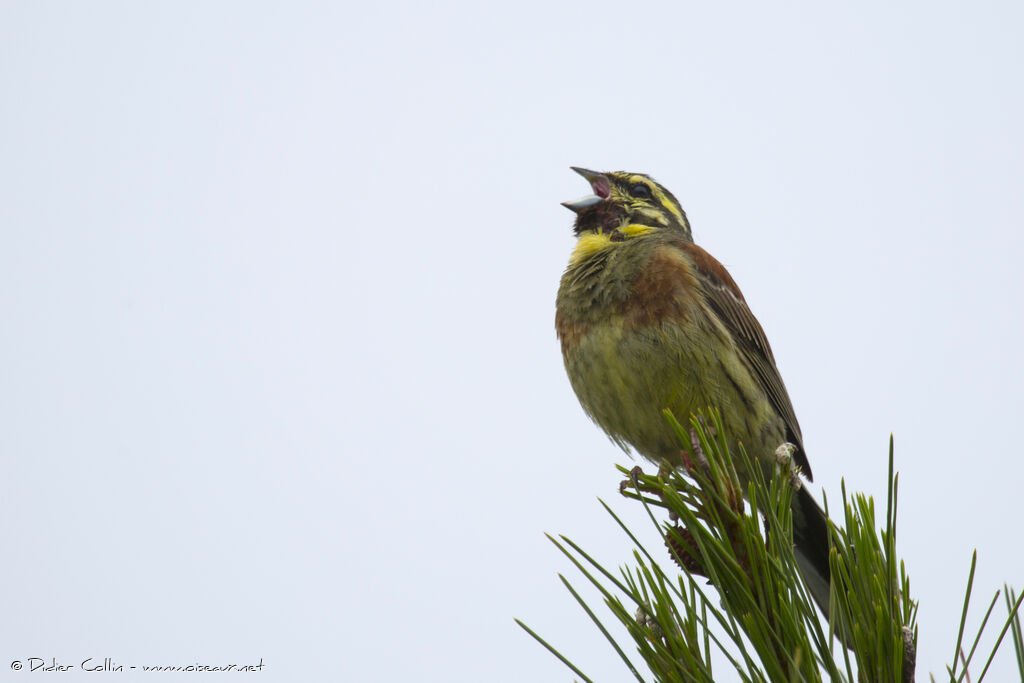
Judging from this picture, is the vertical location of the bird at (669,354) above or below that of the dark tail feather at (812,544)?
above

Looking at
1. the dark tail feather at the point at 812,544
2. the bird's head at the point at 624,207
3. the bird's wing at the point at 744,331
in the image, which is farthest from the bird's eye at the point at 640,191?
the dark tail feather at the point at 812,544

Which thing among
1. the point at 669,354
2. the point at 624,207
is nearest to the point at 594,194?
the point at 624,207

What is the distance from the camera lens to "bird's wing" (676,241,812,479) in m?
4.70

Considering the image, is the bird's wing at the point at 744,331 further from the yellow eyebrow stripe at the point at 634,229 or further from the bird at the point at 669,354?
the yellow eyebrow stripe at the point at 634,229

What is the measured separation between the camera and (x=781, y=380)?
4.95m

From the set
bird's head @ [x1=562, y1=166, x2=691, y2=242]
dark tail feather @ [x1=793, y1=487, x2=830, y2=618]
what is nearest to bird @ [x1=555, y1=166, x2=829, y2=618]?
dark tail feather @ [x1=793, y1=487, x2=830, y2=618]

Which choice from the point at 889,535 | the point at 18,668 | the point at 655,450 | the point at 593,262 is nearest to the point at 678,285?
the point at 593,262

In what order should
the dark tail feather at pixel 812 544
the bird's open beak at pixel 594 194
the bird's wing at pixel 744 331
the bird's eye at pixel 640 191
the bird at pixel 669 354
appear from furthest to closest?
1. the bird's eye at pixel 640 191
2. the bird's open beak at pixel 594 194
3. the bird's wing at pixel 744 331
4. the bird at pixel 669 354
5. the dark tail feather at pixel 812 544

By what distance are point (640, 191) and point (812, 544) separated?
239 cm

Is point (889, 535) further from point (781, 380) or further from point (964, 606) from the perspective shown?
point (781, 380)

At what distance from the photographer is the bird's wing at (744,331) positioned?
15.4 feet

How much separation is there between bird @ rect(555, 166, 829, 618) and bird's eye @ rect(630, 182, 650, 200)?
590mm

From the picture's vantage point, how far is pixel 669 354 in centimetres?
425

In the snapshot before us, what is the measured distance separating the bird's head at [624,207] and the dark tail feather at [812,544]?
171cm
